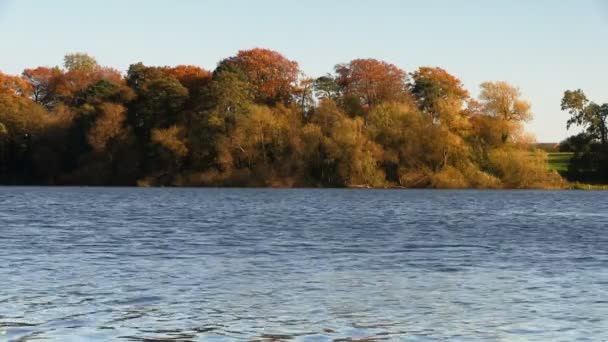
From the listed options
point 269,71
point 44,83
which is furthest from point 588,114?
point 44,83

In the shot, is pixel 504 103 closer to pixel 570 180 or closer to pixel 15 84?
pixel 570 180

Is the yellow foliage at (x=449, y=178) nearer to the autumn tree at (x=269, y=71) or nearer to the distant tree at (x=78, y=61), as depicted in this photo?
the autumn tree at (x=269, y=71)

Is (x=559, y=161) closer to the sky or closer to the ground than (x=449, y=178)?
closer to the sky

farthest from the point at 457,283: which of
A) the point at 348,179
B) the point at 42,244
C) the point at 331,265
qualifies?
the point at 348,179

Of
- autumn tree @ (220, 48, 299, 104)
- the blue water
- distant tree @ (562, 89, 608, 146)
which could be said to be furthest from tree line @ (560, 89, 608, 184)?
the blue water

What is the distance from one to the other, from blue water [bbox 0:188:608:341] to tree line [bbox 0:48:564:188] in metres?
52.5

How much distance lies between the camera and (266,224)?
44.0 m

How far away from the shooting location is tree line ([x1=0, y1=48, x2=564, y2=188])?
3848 inches

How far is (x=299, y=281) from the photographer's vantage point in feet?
71.9

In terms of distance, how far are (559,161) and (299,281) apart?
104145 mm

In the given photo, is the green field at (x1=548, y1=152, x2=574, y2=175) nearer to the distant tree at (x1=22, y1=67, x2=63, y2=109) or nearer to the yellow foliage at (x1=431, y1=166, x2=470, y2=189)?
the yellow foliage at (x1=431, y1=166, x2=470, y2=189)

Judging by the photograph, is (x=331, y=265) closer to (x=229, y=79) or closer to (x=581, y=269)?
(x=581, y=269)

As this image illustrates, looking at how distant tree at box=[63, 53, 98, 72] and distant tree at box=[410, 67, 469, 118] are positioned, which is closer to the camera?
distant tree at box=[410, 67, 469, 118]

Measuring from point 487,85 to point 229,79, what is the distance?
27.8 metres
